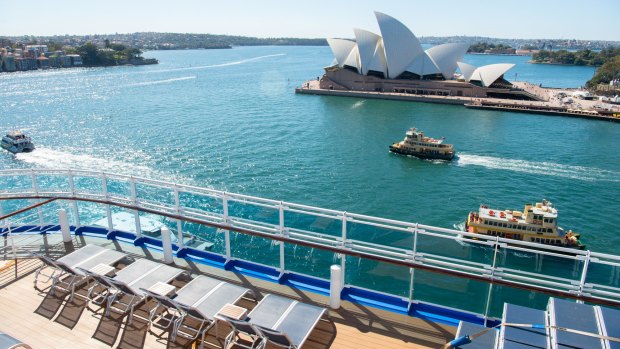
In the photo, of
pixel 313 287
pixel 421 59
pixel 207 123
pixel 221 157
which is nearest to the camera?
pixel 313 287

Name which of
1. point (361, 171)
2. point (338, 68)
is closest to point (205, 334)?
point (361, 171)

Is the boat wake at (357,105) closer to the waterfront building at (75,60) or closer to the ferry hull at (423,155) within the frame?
the ferry hull at (423,155)

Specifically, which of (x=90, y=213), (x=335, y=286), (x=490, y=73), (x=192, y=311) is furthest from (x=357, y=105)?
(x=192, y=311)

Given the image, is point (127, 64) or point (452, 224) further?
point (127, 64)

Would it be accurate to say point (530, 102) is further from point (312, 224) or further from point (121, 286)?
point (121, 286)

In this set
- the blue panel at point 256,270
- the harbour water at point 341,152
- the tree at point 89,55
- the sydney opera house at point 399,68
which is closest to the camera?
the blue panel at point 256,270

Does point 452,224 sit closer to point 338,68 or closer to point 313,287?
point 313,287

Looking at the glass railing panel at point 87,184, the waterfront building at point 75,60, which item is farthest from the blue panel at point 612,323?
the waterfront building at point 75,60
